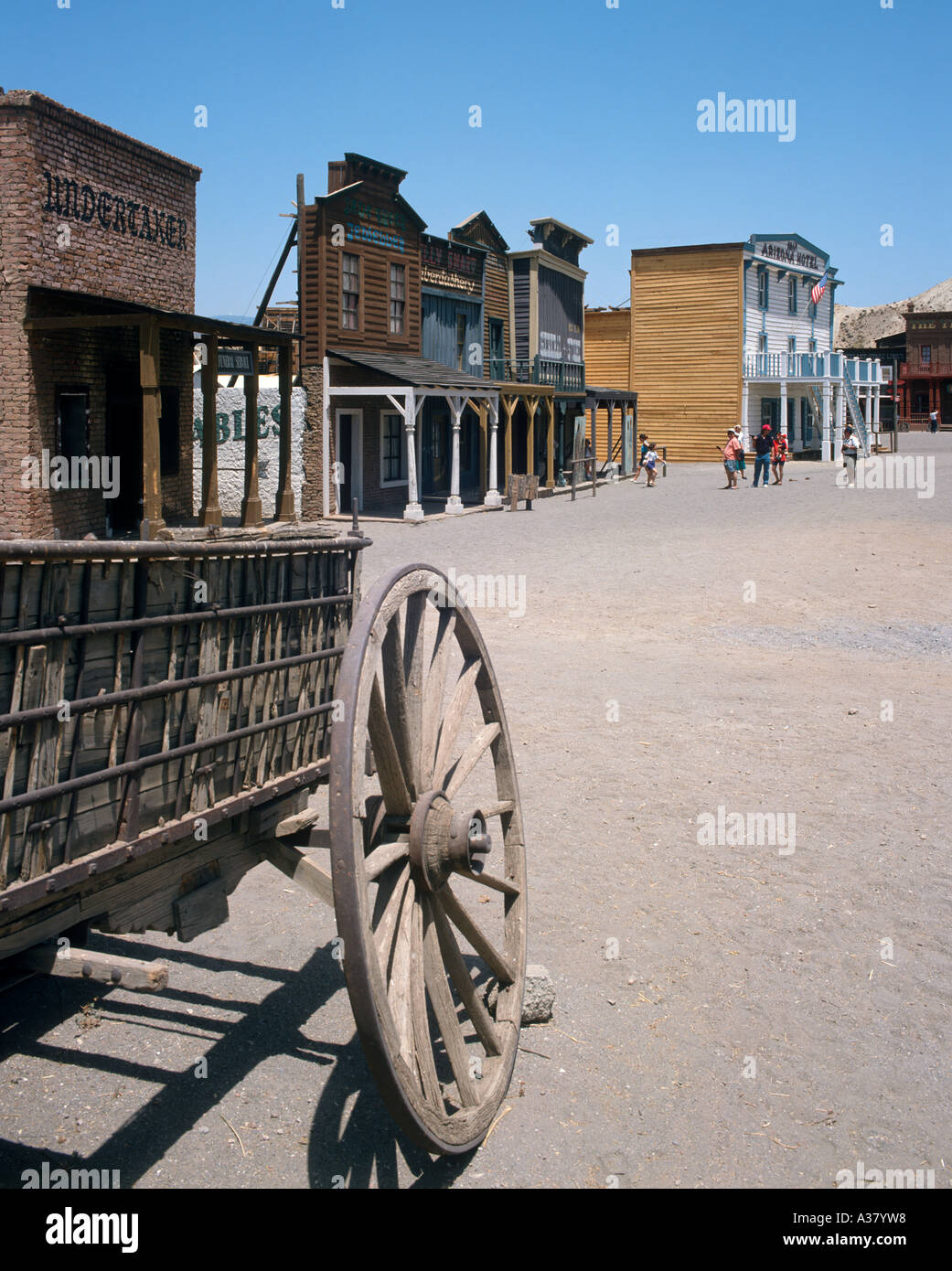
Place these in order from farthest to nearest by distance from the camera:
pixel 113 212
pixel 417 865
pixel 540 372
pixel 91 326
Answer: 1. pixel 540 372
2. pixel 113 212
3. pixel 91 326
4. pixel 417 865

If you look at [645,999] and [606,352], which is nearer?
[645,999]

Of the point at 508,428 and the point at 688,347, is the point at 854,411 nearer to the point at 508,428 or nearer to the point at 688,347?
the point at 688,347

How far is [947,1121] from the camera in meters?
3.94

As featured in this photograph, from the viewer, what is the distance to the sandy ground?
3771 millimetres

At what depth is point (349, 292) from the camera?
84.5 ft

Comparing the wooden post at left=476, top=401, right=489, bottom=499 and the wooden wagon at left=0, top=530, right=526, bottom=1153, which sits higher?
the wooden post at left=476, top=401, right=489, bottom=499

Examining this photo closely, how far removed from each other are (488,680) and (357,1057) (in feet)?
4.92

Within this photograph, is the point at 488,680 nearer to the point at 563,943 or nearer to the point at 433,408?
the point at 563,943

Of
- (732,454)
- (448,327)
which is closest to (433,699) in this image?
(732,454)

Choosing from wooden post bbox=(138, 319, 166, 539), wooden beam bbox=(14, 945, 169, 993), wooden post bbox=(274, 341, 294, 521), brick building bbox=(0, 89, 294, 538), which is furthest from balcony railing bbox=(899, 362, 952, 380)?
wooden beam bbox=(14, 945, 169, 993)

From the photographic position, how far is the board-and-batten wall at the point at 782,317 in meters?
44.9

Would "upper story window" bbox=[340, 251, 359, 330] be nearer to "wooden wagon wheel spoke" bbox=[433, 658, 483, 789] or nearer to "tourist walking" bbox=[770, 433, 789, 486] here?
"tourist walking" bbox=[770, 433, 789, 486]

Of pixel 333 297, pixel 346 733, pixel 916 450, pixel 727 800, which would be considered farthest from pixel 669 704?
pixel 916 450

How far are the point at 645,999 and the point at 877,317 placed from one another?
9726 centimetres
